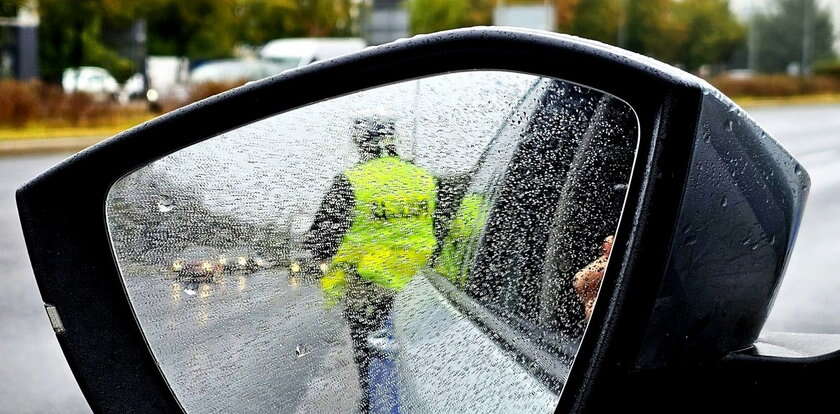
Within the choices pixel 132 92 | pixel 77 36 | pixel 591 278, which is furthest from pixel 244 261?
pixel 77 36

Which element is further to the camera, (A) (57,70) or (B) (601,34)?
(B) (601,34)

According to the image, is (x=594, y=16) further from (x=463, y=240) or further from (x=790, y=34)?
(x=463, y=240)

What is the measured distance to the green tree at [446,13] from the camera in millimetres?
70688

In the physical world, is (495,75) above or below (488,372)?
above

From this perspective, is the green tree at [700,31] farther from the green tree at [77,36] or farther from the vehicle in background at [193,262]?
the vehicle in background at [193,262]

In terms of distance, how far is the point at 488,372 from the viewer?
2.00 meters

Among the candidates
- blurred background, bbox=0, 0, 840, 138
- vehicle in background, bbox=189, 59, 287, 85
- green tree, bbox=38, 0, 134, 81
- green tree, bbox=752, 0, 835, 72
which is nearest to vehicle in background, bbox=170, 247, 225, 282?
blurred background, bbox=0, 0, 840, 138

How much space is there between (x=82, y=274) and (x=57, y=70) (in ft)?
182

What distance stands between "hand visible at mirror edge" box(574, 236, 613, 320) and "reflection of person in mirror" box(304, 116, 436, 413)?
9.4 inches

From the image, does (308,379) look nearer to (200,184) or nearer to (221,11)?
(200,184)

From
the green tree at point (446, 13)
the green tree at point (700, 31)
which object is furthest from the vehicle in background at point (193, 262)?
the green tree at point (700, 31)

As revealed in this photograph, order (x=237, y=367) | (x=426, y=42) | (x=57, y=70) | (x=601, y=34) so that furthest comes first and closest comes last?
(x=601, y=34) < (x=57, y=70) < (x=237, y=367) < (x=426, y=42)

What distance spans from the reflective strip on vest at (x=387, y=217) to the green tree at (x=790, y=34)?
196ft

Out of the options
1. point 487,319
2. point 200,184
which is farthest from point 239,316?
point 487,319
